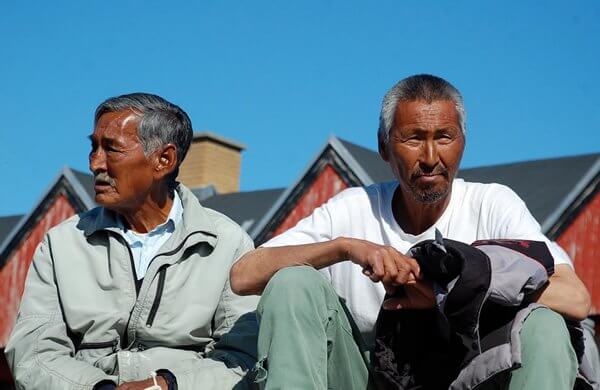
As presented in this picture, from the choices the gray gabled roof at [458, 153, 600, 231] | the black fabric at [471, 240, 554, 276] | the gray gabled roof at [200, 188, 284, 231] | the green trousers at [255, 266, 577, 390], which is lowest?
the gray gabled roof at [200, 188, 284, 231]

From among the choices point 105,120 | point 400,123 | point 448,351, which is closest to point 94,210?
point 105,120

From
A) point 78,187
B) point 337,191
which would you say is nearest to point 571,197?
point 337,191

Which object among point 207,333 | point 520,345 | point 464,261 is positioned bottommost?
point 207,333

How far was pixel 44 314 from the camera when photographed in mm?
4301

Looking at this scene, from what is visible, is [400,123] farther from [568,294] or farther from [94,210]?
[94,210]

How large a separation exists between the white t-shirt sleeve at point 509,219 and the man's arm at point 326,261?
1.74 feet

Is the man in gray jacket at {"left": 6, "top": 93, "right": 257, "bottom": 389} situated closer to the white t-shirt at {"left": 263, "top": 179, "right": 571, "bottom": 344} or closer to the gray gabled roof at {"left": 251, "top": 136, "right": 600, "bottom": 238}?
the white t-shirt at {"left": 263, "top": 179, "right": 571, "bottom": 344}

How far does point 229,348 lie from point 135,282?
1.46ft

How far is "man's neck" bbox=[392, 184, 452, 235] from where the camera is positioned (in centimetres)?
412

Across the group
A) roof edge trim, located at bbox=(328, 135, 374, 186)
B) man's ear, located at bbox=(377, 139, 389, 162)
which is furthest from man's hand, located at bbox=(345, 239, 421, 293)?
roof edge trim, located at bbox=(328, 135, 374, 186)

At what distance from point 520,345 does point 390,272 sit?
0.49 m

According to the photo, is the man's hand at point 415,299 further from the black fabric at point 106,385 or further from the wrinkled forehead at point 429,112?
the black fabric at point 106,385

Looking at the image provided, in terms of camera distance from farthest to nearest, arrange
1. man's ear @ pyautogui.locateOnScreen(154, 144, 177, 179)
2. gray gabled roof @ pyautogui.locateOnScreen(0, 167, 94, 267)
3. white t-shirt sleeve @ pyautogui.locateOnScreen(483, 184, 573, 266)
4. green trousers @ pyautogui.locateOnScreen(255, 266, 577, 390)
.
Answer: gray gabled roof @ pyautogui.locateOnScreen(0, 167, 94, 267) → man's ear @ pyautogui.locateOnScreen(154, 144, 177, 179) → white t-shirt sleeve @ pyautogui.locateOnScreen(483, 184, 573, 266) → green trousers @ pyautogui.locateOnScreen(255, 266, 577, 390)

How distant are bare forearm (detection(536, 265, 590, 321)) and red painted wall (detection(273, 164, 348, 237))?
1401cm
